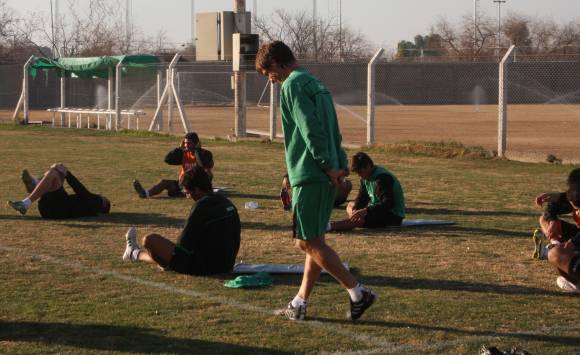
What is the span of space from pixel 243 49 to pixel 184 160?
11.7m

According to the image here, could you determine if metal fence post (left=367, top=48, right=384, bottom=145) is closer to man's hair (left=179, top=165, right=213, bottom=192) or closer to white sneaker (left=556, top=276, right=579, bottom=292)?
man's hair (left=179, top=165, right=213, bottom=192)

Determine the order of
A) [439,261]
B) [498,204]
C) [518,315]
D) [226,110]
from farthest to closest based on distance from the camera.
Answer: [226,110] < [498,204] < [439,261] < [518,315]

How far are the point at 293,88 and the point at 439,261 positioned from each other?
10.4 feet

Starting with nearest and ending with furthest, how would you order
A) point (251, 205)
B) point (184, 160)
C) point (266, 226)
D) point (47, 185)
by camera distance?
1. point (266, 226)
2. point (47, 185)
3. point (251, 205)
4. point (184, 160)

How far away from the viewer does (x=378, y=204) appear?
10.6 m

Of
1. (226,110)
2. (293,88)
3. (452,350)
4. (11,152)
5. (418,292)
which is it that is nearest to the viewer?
(452,350)

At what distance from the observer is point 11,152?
21.6 meters

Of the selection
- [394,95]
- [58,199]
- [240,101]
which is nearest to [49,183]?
[58,199]

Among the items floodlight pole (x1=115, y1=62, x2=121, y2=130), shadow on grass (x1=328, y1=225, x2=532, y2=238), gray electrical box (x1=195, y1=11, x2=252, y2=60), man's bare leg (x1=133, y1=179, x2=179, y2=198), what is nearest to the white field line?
shadow on grass (x1=328, y1=225, x2=532, y2=238)

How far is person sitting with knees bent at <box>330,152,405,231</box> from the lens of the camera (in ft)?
34.4

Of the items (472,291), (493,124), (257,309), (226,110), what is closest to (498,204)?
(472,291)

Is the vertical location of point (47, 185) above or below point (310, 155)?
below

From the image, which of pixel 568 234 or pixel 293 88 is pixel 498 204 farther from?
pixel 293 88

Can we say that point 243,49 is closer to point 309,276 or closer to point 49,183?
point 49,183
